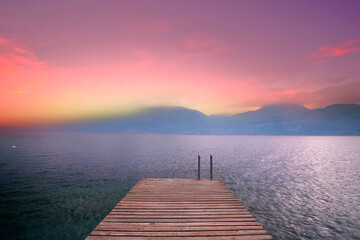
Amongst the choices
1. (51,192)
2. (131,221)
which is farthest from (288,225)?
(51,192)

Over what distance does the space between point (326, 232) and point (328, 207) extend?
5.43m

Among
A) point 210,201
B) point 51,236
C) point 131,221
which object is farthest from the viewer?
point 51,236

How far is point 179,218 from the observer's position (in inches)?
309

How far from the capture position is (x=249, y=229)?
22.4ft

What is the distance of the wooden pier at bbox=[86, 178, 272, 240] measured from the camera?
21.3 ft

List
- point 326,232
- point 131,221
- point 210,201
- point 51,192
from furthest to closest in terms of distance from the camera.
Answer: point 51,192 < point 326,232 < point 210,201 < point 131,221

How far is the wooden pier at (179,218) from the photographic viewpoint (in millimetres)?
6504

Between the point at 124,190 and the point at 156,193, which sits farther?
the point at 124,190

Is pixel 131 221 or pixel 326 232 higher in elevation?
pixel 131 221

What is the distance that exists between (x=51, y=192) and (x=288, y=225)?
71.3 feet

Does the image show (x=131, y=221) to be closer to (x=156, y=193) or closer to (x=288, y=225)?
(x=156, y=193)

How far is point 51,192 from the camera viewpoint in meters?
19.0

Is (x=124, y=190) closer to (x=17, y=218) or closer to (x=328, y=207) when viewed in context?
(x=17, y=218)

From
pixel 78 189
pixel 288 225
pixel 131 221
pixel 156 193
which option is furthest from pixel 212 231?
pixel 78 189
